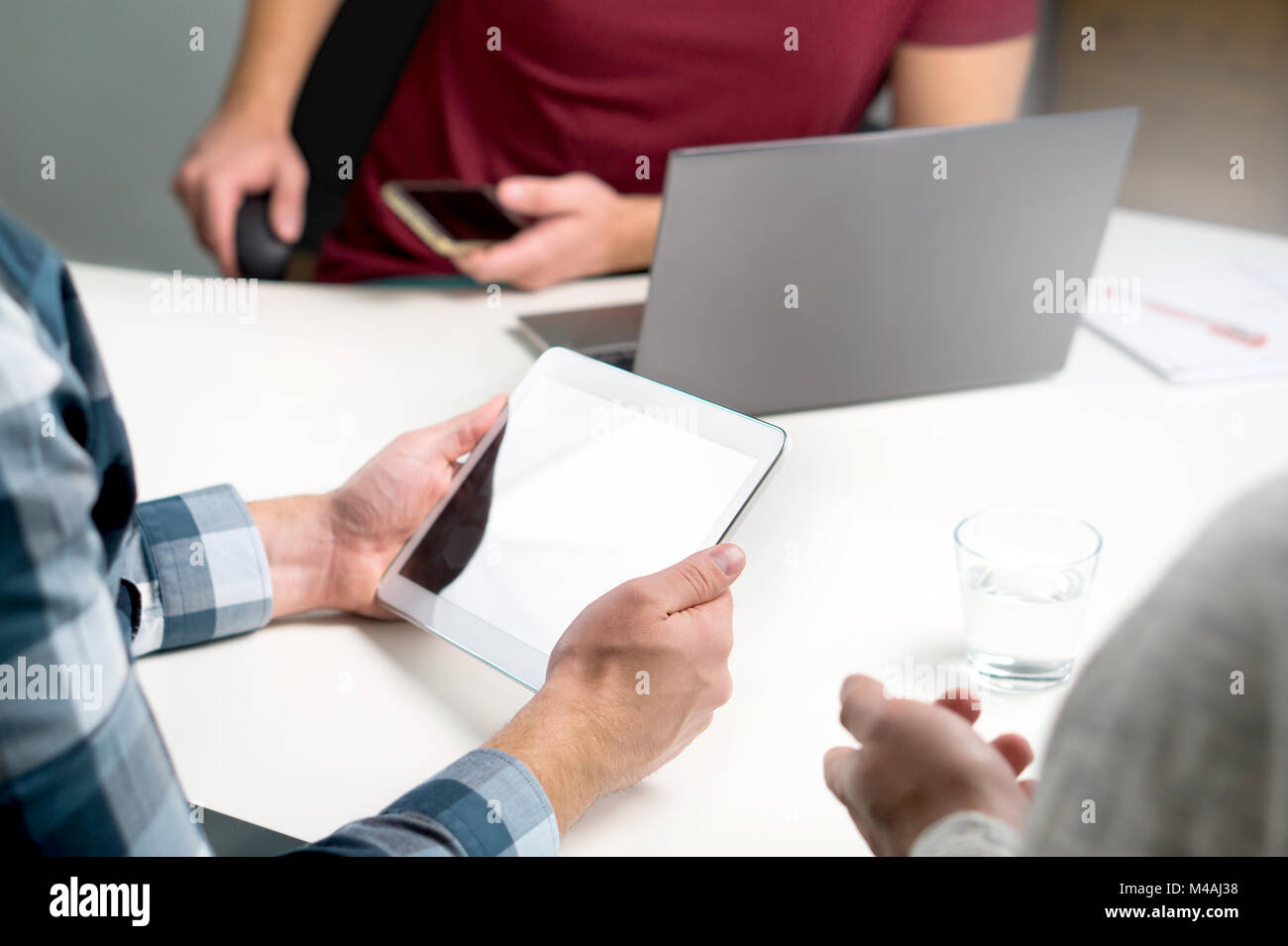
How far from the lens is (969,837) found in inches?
20.2

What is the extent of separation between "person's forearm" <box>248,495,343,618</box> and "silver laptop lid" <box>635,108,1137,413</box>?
34 centimetres

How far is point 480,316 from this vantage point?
134cm

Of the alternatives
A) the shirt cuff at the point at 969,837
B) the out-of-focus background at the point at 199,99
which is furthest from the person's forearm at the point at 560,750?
the out-of-focus background at the point at 199,99

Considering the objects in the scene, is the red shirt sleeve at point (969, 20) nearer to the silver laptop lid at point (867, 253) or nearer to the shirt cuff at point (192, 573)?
the silver laptop lid at point (867, 253)

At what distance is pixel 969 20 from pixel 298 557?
1259 mm

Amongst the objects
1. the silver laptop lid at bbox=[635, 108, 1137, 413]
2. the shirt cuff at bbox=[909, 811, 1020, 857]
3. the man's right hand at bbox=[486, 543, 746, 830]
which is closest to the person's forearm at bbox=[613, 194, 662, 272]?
the silver laptop lid at bbox=[635, 108, 1137, 413]

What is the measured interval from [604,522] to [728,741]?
0.18m

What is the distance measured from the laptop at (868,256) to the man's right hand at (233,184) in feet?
1.98

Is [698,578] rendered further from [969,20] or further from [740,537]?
[969,20]

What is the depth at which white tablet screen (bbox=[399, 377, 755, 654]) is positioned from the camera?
0.79 meters

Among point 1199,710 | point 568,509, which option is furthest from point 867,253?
point 1199,710

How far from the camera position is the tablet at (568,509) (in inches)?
31.0

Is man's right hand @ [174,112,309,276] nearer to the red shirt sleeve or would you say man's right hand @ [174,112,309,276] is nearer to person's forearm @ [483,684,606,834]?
the red shirt sleeve
